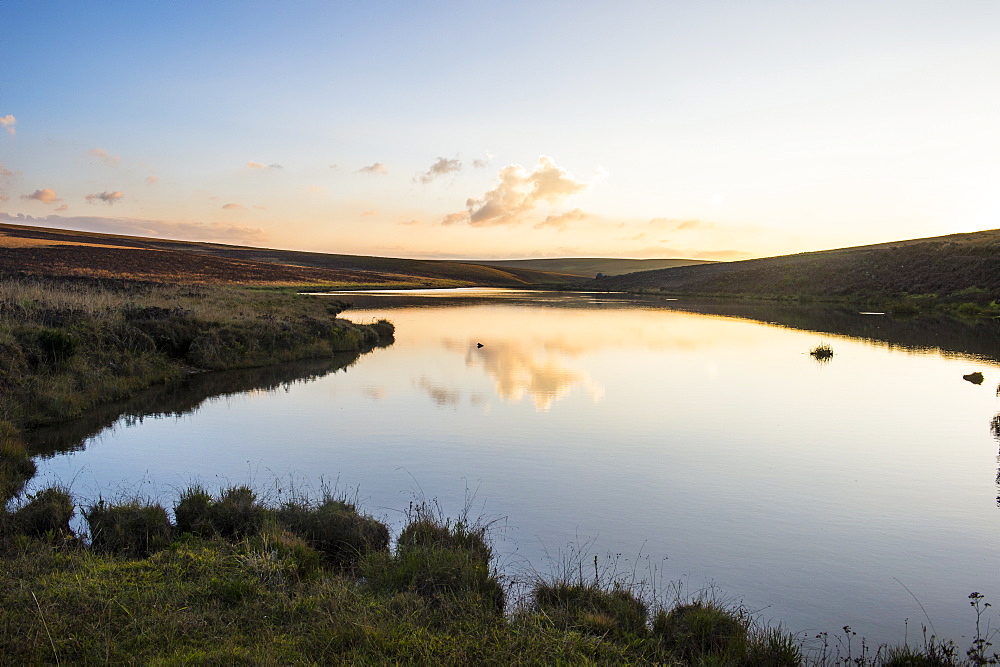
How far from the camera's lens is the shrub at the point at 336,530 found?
642cm

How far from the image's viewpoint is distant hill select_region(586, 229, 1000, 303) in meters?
48.8

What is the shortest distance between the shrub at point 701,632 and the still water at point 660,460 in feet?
2.93

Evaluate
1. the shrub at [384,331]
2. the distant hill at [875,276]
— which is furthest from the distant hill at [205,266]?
the distant hill at [875,276]

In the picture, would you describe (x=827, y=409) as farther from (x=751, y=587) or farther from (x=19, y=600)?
(x=19, y=600)

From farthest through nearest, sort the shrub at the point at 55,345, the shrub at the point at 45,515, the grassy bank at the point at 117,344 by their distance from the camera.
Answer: the shrub at the point at 55,345
the grassy bank at the point at 117,344
the shrub at the point at 45,515

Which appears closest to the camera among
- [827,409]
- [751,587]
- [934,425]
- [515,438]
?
[751,587]

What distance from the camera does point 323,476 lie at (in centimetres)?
953

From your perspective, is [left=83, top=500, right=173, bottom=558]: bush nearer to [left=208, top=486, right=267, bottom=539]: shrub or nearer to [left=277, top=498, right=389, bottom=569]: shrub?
[left=208, top=486, right=267, bottom=539]: shrub

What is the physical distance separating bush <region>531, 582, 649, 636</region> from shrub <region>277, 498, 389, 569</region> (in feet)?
5.98

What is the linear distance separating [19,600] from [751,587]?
6042 millimetres

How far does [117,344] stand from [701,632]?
53.9 feet

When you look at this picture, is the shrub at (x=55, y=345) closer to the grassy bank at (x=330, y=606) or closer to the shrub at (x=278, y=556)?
the grassy bank at (x=330, y=606)

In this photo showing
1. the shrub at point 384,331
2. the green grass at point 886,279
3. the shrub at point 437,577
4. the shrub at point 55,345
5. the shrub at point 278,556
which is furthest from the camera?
the green grass at point 886,279

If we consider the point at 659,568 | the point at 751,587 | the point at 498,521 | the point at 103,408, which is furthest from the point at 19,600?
the point at 103,408
